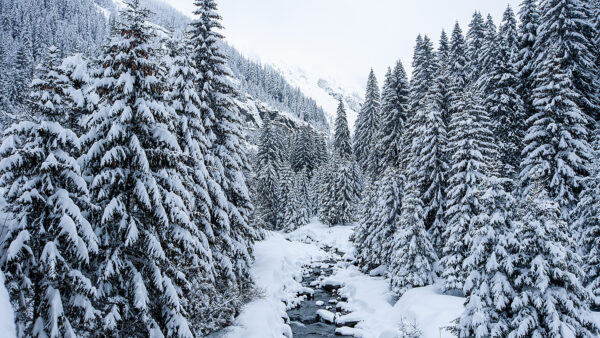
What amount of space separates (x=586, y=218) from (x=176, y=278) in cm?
1896

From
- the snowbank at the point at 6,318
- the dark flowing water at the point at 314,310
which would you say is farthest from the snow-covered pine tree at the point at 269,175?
the snowbank at the point at 6,318

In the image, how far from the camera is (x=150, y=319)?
10.3m

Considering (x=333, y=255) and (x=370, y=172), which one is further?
(x=370, y=172)

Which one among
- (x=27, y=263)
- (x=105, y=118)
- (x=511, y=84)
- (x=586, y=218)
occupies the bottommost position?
(x=27, y=263)

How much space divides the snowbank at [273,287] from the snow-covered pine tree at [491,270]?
989 cm

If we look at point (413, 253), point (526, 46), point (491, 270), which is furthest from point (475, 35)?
point (491, 270)

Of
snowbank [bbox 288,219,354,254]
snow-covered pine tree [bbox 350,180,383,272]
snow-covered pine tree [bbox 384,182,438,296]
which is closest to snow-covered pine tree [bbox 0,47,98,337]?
snow-covered pine tree [bbox 384,182,438,296]

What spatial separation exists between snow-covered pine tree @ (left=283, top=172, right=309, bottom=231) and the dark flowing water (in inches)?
890

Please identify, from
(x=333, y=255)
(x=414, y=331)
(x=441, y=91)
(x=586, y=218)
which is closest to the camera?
(x=414, y=331)

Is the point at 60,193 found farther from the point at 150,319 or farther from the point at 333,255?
the point at 333,255

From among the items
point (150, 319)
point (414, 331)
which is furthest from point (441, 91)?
point (150, 319)

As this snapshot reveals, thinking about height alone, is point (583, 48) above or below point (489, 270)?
above

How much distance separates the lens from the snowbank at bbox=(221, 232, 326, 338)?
1709 centimetres

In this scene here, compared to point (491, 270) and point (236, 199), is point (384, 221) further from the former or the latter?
point (491, 270)
